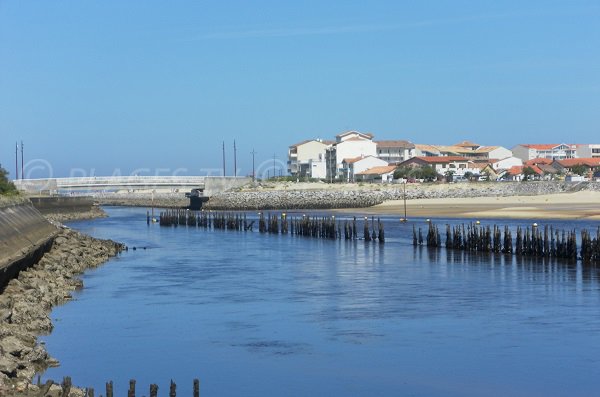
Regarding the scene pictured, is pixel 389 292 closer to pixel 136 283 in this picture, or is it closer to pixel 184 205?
pixel 136 283

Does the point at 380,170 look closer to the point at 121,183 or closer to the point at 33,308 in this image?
the point at 121,183

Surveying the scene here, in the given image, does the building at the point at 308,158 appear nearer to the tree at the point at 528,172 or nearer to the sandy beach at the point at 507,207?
the tree at the point at 528,172

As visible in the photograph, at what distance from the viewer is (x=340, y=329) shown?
26.4 meters

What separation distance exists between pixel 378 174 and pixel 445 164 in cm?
1113

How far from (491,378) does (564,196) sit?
8130 cm

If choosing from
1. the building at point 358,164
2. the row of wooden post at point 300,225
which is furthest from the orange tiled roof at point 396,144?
the row of wooden post at point 300,225

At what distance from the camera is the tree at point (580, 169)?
137 meters

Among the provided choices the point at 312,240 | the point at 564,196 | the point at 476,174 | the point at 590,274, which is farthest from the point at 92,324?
the point at 476,174

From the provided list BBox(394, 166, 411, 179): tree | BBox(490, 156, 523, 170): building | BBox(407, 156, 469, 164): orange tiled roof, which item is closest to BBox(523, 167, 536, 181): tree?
BBox(407, 156, 469, 164): orange tiled roof

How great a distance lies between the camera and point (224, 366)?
22359mm

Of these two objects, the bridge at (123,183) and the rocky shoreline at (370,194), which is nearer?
the rocky shoreline at (370,194)

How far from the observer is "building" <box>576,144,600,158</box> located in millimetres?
167125

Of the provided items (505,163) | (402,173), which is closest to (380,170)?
(402,173)

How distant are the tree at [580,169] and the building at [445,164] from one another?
526 inches
